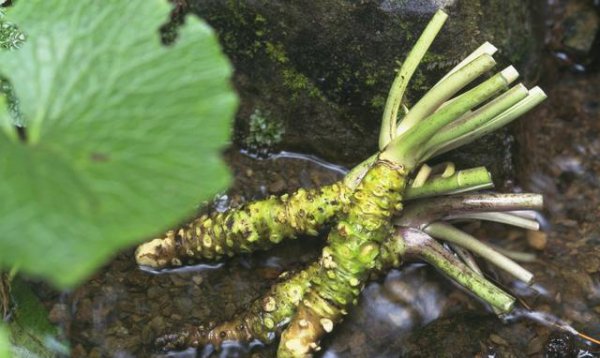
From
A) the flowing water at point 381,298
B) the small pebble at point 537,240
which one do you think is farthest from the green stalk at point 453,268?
the small pebble at point 537,240

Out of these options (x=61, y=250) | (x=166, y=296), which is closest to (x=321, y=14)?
(x=166, y=296)

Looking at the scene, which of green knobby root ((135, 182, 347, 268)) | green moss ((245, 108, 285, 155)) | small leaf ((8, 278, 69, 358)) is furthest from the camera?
green moss ((245, 108, 285, 155))

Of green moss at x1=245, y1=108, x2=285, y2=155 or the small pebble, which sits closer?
the small pebble

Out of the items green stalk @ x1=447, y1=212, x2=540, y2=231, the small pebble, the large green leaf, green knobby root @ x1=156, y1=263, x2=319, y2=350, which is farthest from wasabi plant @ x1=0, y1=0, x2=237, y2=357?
the small pebble

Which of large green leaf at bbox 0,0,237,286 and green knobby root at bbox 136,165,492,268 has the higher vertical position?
large green leaf at bbox 0,0,237,286

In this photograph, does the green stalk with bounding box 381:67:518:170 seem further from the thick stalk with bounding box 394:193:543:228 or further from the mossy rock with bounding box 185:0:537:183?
the mossy rock with bounding box 185:0:537:183

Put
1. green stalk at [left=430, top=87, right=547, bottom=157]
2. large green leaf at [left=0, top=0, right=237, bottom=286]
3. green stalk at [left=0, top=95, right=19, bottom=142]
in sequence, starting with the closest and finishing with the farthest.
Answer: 1. large green leaf at [left=0, top=0, right=237, bottom=286]
2. green stalk at [left=0, top=95, right=19, bottom=142]
3. green stalk at [left=430, top=87, right=547, bottom=157]

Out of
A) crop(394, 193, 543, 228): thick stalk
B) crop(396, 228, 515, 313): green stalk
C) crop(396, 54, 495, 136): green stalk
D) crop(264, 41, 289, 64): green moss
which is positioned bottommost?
crop(396, 228, 515, 313): green stalk

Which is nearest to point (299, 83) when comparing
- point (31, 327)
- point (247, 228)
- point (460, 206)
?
point (247, 228)

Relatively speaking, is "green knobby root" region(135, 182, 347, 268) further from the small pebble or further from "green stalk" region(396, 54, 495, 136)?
the small pebble

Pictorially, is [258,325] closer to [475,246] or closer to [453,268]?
[453,268]
